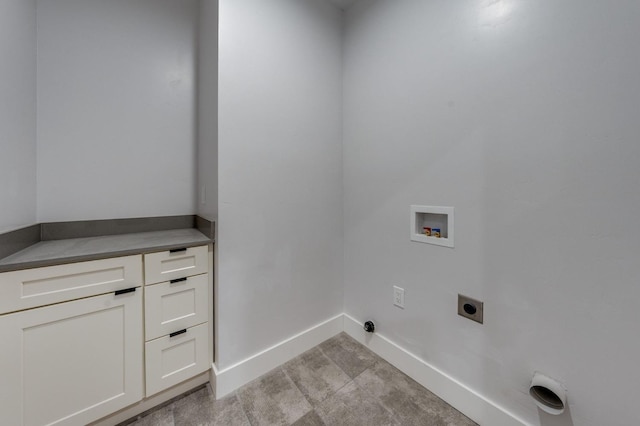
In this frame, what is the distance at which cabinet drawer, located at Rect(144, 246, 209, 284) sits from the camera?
1.15 m

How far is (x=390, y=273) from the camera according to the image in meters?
1.52

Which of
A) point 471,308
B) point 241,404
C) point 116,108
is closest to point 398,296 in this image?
point 471,308

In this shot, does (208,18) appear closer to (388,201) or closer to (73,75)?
(73,75)

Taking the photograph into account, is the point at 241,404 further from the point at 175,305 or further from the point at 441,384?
the point at 441,384

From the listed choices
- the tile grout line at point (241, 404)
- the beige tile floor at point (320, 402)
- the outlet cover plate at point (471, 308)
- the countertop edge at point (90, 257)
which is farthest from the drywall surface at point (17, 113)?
the outlet cover plate at point (471, 308)

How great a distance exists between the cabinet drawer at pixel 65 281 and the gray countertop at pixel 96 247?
3 centimetres

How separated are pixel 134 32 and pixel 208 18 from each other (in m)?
0.48

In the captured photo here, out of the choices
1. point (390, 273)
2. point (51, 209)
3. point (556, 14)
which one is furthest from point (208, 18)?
point (390, 273)

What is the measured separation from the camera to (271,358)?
148 centimetres

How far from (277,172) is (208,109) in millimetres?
556

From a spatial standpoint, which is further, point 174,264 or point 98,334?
point 174,264

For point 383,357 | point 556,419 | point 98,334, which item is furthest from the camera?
point 383,357

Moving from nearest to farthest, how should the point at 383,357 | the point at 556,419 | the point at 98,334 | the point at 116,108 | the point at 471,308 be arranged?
the point at 556,419, the point at 98,334, the point at 471,308, the point at 116,108, the point at 383,357

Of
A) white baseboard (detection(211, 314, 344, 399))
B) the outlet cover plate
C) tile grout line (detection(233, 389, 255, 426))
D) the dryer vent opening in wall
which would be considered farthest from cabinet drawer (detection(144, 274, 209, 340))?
the outlet cover plate
